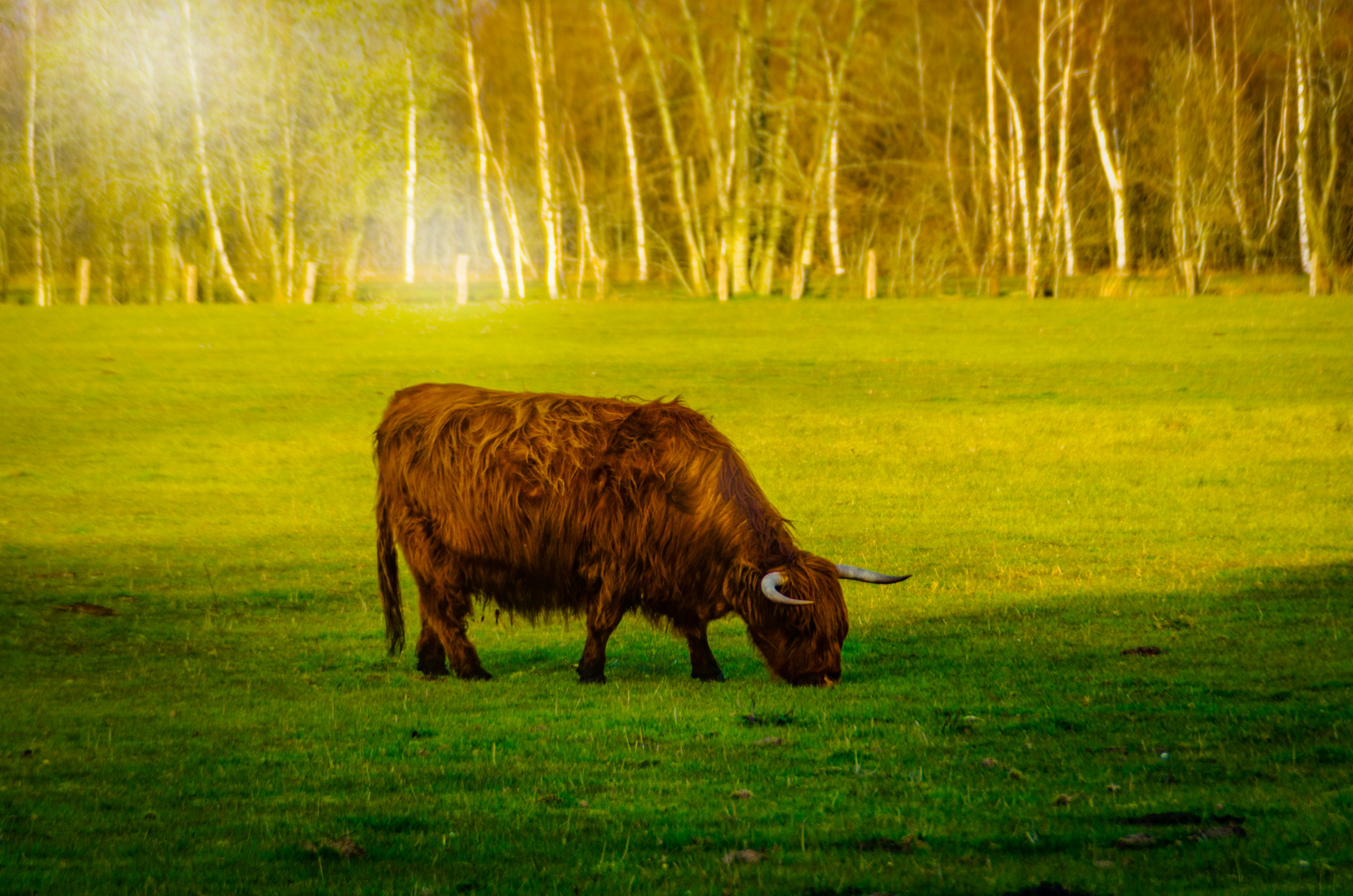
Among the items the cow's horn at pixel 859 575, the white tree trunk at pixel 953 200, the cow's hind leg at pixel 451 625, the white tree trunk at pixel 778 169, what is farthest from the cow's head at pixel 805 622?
the white tree trunk at pixel 953 200

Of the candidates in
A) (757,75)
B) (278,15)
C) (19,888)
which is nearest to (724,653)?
(19,888)

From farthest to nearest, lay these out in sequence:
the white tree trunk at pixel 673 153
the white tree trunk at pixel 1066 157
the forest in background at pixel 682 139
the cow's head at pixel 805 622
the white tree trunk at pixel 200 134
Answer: the forest in background at pixel 682 139
the white tree trunk at pixel 673 153
the white tree trunk at pixel 200 134
the white tree trunk at pixel 1066 157
the cow's head at pixel 805 622

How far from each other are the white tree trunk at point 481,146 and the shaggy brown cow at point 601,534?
34.5 meters

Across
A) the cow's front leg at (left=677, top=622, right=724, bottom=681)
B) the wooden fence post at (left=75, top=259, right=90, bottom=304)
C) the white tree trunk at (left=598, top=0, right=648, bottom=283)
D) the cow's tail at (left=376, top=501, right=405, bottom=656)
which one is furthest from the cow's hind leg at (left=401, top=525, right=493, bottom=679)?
the wooden fence post at (left=75, top=259, right=90, bottom=304)

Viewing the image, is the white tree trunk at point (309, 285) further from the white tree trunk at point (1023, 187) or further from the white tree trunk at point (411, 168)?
the white tree trunk at point (1023, 187)

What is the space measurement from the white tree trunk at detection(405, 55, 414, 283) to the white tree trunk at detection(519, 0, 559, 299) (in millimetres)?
2617

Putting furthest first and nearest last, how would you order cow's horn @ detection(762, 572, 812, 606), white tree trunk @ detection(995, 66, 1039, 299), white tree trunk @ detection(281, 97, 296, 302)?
white tree trunk @ detection(281, 97, 296, 302)
white tree trunk @ detection(995, 66, 1039, 299)
cow's horn @ detection(762, 572, 812, 606)

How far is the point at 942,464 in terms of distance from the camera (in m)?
19.3

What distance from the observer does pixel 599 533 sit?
336 inches

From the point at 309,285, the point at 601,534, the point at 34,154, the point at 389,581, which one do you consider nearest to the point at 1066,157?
the point at 309,285

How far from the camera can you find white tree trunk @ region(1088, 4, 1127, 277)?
142ft

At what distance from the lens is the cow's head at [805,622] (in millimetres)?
8180

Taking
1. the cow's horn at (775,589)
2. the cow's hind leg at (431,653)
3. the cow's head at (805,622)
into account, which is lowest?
the cow's hind leg at (431,653)

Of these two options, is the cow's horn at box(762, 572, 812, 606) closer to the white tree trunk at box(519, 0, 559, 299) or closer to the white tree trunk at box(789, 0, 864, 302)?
the white tree trunk at box(789, 0, 864, 302)
